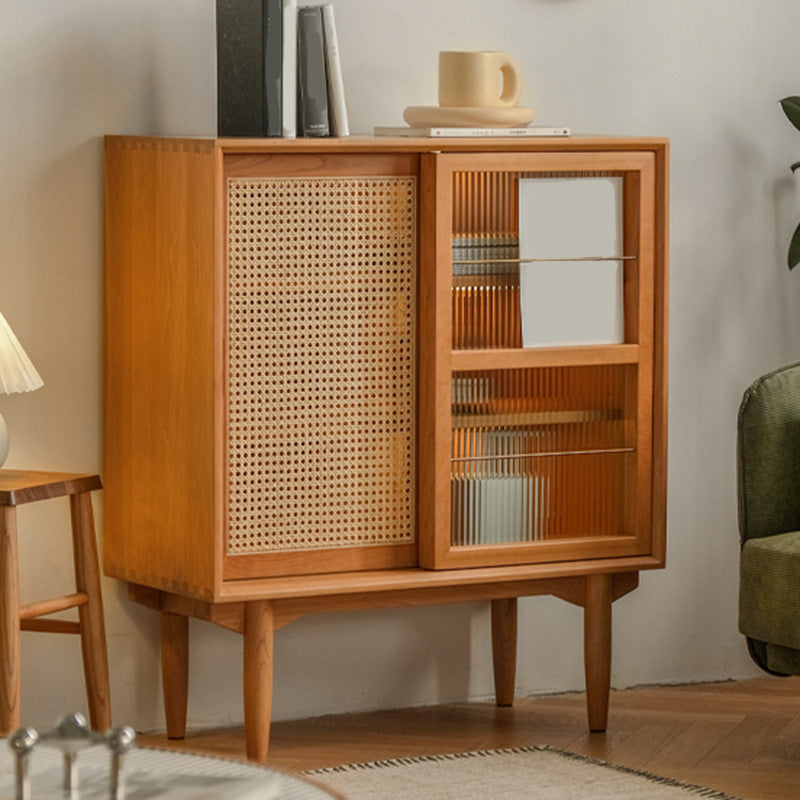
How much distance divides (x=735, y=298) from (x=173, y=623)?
160cm

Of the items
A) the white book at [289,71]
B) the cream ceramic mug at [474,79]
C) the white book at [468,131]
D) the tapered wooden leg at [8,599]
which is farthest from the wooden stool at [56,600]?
the cream ceramic mug at [474,79]

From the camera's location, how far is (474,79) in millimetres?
3689

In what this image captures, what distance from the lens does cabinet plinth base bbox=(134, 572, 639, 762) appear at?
11.5ft

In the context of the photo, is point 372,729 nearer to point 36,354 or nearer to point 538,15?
point 36,354

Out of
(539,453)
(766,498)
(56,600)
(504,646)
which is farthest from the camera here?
(504,646)

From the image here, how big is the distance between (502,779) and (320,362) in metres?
0.88

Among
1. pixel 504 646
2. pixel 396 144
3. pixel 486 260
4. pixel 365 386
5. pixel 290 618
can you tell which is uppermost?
pixel 396 144

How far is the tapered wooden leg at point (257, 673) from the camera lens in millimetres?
3496

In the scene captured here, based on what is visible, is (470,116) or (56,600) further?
(470,116)

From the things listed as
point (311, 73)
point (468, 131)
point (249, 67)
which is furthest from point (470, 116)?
point (249, 67)

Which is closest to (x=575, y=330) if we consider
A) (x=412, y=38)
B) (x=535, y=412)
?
(x=535, y=412)

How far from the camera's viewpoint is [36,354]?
370cm

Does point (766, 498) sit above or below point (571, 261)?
below

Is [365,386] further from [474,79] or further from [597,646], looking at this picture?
[597,646]
